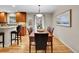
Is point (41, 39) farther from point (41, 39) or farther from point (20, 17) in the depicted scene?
point (20, 17)

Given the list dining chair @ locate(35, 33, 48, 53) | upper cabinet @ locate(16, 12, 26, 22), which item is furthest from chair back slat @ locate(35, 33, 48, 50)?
upper cabinet @ locate(16, 12, 26, 22)

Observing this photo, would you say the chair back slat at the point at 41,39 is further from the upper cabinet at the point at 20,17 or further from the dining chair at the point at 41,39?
the upper cabinet at the point at 20,17

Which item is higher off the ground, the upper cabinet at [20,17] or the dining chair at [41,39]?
the upper cabinet at [20,17]

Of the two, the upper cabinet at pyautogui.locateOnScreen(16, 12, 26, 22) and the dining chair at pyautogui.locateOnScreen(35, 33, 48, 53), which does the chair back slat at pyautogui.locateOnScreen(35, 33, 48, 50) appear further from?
the upper cabinet at pyautogui.locateOnScreen(16, 12, 26, 22)

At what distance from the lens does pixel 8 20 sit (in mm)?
11211

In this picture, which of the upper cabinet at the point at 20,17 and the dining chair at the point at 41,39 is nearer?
the dining chair at the point at 41,39

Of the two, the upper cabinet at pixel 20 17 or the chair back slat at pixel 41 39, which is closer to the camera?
the chair back slat at pixel 41 39

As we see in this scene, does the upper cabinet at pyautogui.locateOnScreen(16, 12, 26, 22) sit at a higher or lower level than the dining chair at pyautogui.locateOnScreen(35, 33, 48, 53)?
higher

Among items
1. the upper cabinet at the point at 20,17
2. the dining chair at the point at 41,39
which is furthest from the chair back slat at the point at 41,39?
the upper cabinet at the point at 20,17
